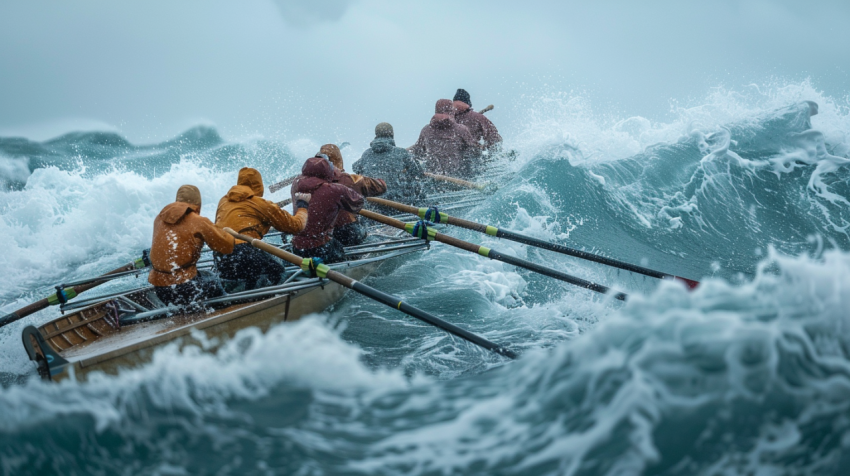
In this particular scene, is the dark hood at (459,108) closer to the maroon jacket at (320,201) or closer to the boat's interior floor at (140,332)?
the maroon jacket at (320,201)

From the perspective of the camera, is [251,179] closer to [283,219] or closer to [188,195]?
[283,219]

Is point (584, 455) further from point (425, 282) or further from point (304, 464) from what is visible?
point (425, 282)

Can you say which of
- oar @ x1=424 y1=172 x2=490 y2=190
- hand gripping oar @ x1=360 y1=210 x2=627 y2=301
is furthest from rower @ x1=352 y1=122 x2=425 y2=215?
hand gripping oar @ x1=360 y1=210 x2=627 y2=301

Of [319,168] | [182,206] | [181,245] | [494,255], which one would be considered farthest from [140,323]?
[494,255]

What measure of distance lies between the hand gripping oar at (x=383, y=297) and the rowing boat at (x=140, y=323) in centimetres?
32

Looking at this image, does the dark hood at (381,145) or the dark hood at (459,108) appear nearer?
the dark hood at (381,145)

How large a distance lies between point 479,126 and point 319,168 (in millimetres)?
6925

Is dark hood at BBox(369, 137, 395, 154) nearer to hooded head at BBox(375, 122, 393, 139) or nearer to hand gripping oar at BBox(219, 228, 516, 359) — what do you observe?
hooded head at BBox(375, 122, 393, 139)

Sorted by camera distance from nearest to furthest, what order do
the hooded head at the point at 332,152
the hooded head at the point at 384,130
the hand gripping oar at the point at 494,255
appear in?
the hand gripping oar at the point at 494,255, the hooded head at the point at 332,152, the hooded head at the point at 384,130

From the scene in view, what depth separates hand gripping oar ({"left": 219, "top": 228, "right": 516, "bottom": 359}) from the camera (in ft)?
12.3

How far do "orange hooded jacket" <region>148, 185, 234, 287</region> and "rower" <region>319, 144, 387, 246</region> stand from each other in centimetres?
203

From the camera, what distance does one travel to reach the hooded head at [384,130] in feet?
26.9

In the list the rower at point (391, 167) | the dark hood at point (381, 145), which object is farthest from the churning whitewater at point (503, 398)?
the dark hood at point (381, 145)

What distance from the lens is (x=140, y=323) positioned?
450cm
